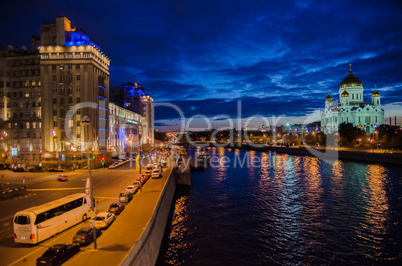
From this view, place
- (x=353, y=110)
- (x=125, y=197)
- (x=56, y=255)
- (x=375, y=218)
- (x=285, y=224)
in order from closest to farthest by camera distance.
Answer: (x=56, y=255) < (x=125, y=197) < (x=285, y=224) < (x=375, y=218) < (x=353, y=110)

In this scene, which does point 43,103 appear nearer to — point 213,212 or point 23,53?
point 23,53

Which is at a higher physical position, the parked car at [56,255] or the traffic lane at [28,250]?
the parked car at [56,255]

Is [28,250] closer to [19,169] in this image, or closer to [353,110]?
→ [19,169]

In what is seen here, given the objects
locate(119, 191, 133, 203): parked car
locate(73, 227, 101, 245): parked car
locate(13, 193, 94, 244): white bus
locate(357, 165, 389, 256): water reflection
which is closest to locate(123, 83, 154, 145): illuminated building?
locate(357, 165, 389, 256): water reflection

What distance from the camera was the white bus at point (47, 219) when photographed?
17594mm

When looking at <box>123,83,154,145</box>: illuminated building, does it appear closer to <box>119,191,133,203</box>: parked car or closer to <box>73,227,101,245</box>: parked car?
<box>119,191,133,203</box>: parked car

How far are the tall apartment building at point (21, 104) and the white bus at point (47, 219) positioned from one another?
201 feet

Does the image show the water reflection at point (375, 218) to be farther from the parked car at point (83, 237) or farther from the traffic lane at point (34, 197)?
the traffic lane at point (34, 197)

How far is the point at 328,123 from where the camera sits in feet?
550

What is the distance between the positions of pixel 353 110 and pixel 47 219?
16738 centimetres

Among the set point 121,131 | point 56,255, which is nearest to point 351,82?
point 121,131

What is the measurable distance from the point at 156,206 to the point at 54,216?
26.5 feet

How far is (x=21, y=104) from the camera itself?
74.4 metres

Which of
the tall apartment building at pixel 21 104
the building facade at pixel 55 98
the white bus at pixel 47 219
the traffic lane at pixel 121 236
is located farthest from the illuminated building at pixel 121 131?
the white bus at pixel 47 219
